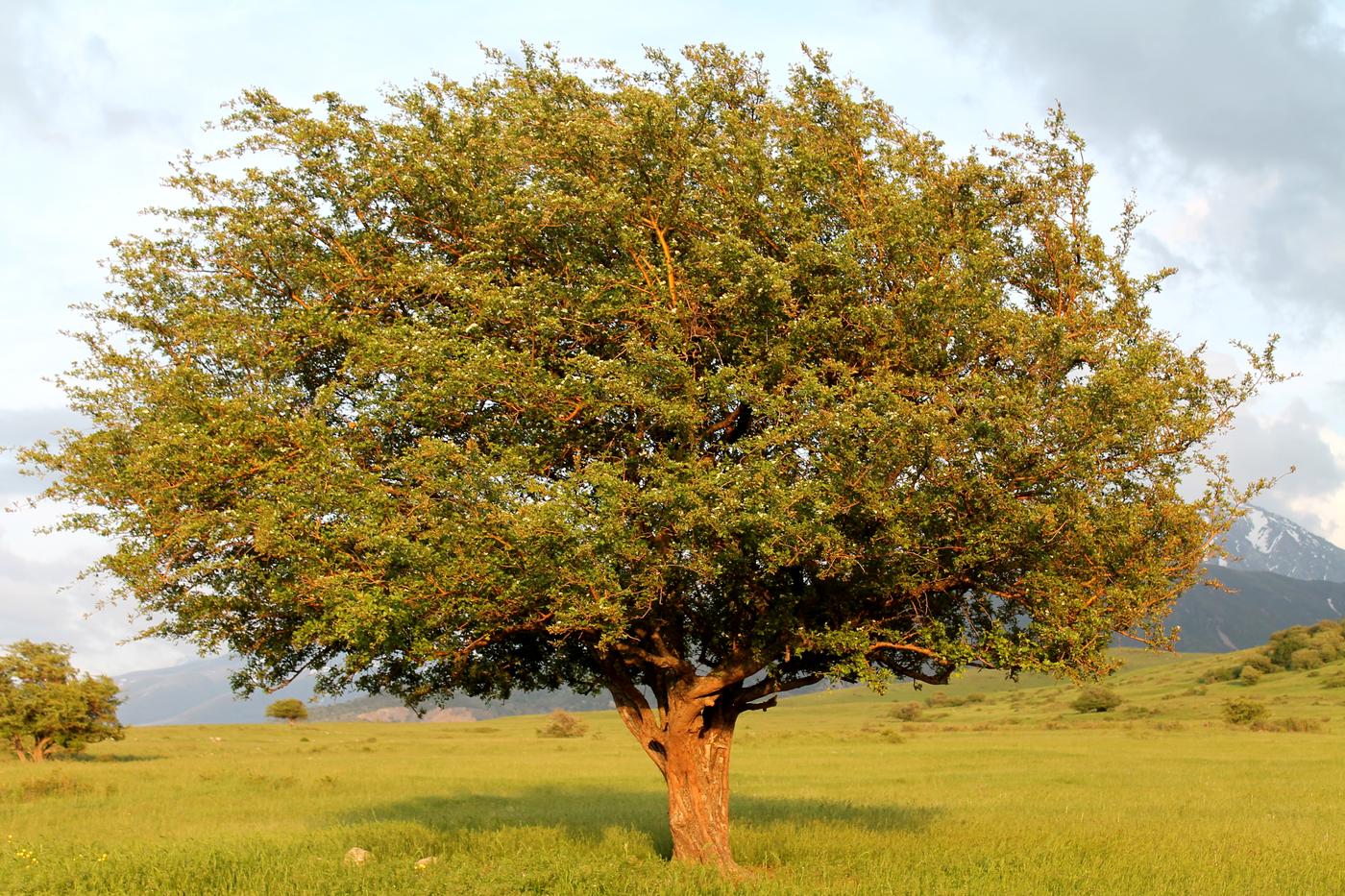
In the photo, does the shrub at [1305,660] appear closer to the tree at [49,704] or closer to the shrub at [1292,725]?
the shrub at [1292,725]

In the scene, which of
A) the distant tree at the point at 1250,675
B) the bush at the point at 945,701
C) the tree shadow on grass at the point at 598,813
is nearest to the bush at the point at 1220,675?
the distant tree at the point at 1250,675

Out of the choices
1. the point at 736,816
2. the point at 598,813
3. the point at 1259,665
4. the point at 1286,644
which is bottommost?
the point at 1259,665

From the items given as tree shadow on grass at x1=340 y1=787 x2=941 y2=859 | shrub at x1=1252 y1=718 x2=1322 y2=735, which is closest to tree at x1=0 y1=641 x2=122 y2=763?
tree shadow on grass at x1=340 y1=787 x2=941 y2=859

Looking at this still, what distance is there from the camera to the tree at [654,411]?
599 inches

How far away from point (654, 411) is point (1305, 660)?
13993cm

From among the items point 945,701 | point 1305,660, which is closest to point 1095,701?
point 945,701

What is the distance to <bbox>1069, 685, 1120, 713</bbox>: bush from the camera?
4141 inches

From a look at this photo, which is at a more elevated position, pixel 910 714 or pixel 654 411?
pixel 654 411

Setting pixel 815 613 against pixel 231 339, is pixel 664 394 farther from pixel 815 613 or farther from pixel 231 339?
pixel 231 339

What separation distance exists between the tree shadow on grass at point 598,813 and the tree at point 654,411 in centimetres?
748

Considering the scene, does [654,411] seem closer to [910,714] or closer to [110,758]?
[110,758]

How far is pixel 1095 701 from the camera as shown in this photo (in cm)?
10512

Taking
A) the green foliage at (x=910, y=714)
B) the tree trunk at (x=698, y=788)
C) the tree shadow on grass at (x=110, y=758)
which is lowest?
the green foliage at (x=910, y=714)

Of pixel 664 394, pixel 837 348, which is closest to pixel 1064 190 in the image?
pixel 837 348
